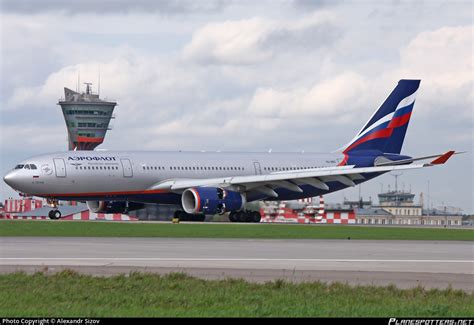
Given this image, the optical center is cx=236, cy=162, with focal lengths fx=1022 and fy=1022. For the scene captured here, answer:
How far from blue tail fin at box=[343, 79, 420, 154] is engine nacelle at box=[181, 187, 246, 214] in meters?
11.2

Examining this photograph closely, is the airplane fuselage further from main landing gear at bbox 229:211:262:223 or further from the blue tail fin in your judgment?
the blue tail fin

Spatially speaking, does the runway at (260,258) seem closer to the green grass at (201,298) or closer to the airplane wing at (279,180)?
the green grass at (201,298)

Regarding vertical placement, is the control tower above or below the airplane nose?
above

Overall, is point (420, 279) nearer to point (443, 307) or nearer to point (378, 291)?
point (378, 291)

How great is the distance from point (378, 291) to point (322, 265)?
5970 mm

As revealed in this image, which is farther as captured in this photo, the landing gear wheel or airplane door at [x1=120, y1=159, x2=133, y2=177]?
the landing gear wheel

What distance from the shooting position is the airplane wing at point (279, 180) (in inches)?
2180

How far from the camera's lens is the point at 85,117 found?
436ft

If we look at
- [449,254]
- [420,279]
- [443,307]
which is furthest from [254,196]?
[443,307]

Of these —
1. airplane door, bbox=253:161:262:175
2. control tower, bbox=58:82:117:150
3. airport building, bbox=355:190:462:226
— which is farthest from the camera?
control tower, bbox=58:82:117:150

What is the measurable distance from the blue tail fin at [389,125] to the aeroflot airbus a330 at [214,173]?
62mm

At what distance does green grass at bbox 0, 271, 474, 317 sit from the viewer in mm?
13961

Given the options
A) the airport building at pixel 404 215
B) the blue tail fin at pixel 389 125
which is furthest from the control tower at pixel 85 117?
the blue tail fin at pixel 389 125

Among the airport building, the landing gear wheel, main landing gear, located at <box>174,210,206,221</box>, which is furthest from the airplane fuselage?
the airport building
